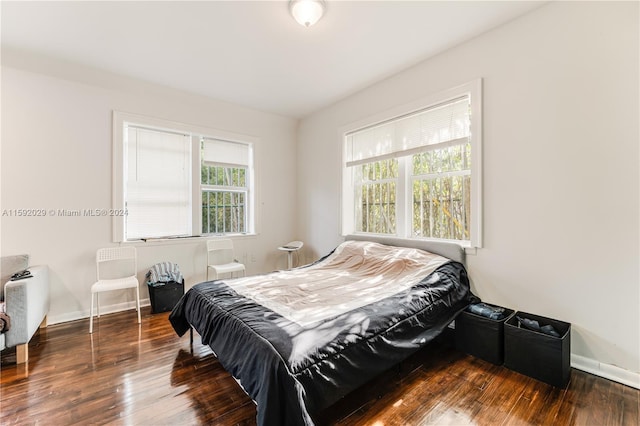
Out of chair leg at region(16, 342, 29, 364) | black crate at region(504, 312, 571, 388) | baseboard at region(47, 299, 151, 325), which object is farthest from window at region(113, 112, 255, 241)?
black crate at region(504, 312, 571, 388)

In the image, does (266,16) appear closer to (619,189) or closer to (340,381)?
(340,381)

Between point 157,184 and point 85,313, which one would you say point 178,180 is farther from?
point 85,313

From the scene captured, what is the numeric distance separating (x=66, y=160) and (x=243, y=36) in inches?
95.5

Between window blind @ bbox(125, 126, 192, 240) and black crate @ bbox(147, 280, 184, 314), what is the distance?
29.5 inches

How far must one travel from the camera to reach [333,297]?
86.4 inches

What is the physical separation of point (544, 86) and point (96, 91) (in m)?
4.54

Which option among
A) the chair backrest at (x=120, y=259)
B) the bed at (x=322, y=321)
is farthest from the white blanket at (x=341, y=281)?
the chair backrest at (x=120, y=259)

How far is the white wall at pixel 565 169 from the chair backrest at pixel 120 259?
3860mm

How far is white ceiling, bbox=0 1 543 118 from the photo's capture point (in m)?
2.26

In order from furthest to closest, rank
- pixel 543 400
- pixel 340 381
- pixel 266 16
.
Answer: pixel 266 16 → pixel 543 400 → pixel 340 381

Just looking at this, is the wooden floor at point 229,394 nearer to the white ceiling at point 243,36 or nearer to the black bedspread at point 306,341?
the black bedspread at point 306,341

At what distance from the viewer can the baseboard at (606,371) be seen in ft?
6.15

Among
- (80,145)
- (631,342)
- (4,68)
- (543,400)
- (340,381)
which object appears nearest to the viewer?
(340,381)

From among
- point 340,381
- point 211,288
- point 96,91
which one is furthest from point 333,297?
point 96,91
